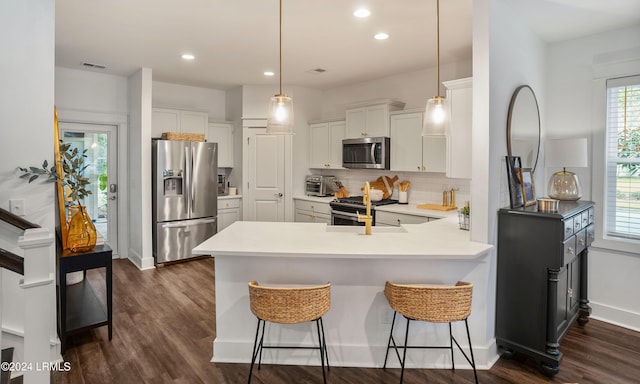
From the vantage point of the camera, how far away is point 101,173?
5348 mm

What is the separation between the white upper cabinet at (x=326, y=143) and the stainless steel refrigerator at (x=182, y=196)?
1.54 meters

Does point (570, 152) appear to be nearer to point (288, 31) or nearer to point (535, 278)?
point (535, 278)

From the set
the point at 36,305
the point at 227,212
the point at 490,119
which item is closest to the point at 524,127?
the point at 490,119

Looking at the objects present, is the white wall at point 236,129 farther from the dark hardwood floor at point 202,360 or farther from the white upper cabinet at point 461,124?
the white upper cabinet at point 461,124

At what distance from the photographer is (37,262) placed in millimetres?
1417

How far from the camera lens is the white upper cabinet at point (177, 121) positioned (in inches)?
212

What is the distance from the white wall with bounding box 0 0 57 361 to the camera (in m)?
2.32

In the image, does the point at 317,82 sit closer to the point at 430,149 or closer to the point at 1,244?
the point at 430,149

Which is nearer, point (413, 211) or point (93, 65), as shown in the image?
point (413, 211)

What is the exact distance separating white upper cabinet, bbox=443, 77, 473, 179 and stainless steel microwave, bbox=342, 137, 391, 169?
62.6 inches

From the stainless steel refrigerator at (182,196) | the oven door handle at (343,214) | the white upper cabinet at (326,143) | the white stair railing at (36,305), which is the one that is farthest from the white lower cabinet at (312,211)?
the white stair railing at (36,305)

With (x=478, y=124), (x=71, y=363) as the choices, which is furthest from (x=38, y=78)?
(x=478, y=124)

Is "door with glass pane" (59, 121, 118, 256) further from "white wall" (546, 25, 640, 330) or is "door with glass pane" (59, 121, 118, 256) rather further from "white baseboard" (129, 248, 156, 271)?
"white wall" (546, 25, 640, 330)

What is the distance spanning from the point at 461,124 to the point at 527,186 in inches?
29.3
